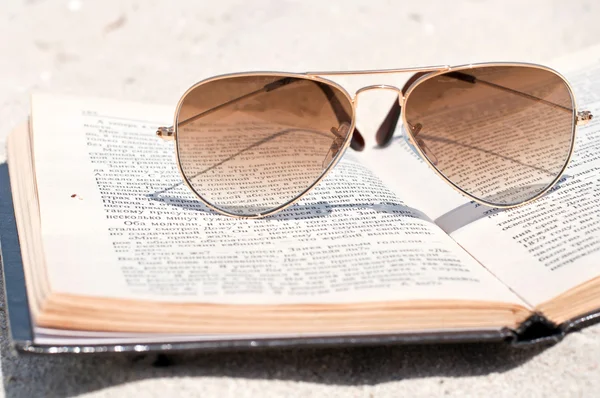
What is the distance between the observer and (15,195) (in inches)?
44.9

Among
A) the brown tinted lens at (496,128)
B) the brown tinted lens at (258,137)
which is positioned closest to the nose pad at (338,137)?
the brown tinted lens at (258,137)

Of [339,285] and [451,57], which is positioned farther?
[451,57]

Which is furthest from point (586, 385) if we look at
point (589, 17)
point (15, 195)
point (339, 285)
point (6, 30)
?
point (6, 30)

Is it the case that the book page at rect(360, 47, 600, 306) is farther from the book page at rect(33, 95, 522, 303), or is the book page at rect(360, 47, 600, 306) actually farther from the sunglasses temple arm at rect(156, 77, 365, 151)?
the sunglasses temple arm at rect(156, 77, 365, 151)

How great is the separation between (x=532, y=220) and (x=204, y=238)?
49cm

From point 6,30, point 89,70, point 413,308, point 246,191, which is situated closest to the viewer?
point 413,308

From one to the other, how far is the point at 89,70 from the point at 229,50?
362mm

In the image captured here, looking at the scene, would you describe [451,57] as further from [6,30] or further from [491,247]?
[6,30]

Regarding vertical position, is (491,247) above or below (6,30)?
above

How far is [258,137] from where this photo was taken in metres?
1.18

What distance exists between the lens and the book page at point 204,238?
0.89m

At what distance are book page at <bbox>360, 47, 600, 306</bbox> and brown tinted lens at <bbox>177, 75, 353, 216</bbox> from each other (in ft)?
0.55

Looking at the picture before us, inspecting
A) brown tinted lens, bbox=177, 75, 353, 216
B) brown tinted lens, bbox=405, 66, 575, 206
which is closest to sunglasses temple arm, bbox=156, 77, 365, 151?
brown tinted lens, bbox=177, 75, 353, 216

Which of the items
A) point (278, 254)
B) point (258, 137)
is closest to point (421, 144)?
point (258, 137)
